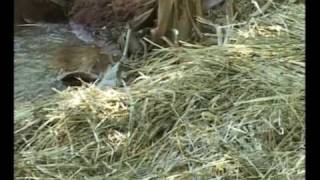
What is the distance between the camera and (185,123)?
1.78m

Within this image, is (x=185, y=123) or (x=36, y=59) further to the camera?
(x=36, y=59)

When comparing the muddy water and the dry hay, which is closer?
the dry hay

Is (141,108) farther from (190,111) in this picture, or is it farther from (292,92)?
(292,92)

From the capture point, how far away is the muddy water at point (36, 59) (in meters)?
2.20

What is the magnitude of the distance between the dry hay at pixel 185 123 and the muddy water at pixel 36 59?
0.66ft

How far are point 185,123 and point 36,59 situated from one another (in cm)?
111

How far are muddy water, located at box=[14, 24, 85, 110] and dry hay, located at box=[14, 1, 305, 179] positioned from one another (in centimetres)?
20

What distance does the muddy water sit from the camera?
220 cm

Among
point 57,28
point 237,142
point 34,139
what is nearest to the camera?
point 237,142

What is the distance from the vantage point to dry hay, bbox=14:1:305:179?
62.5 inches

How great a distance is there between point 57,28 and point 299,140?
1947 mm

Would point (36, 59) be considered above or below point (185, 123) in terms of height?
above

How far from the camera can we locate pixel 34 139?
1.80m
